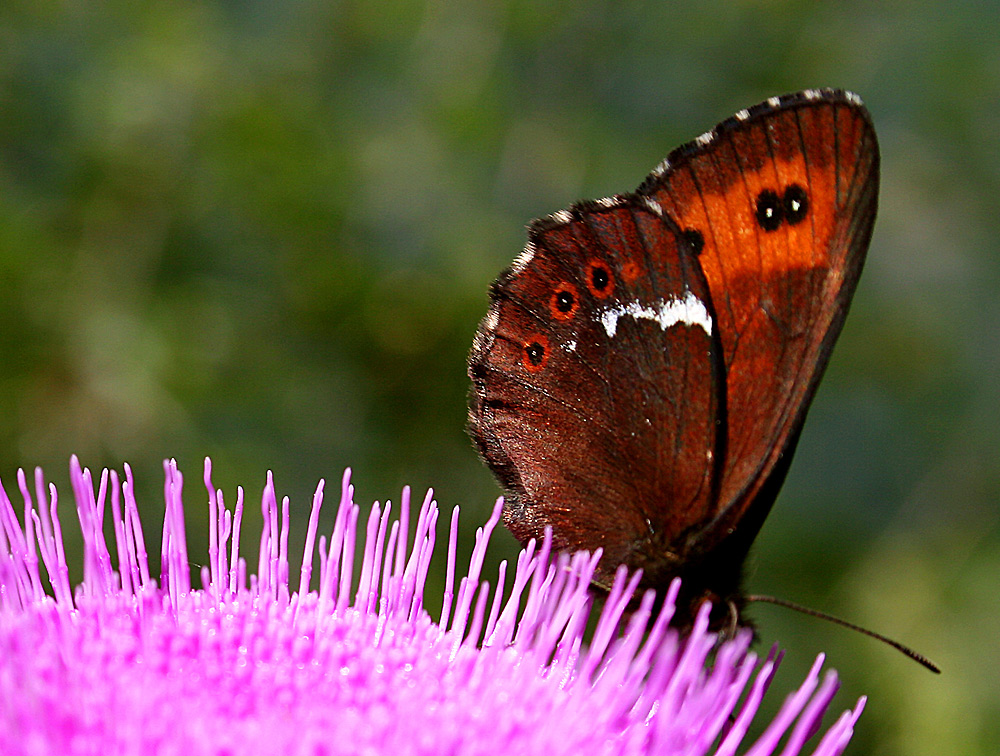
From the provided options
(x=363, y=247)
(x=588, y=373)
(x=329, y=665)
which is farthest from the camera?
(x=363, y=247)

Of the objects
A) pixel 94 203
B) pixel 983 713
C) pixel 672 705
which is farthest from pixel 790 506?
pixel 672 705

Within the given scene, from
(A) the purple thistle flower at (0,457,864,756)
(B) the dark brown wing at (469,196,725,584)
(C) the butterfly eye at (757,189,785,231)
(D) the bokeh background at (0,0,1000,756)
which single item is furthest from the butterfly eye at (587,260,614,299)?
(D) the bokeh background at (0,0,1000,756)

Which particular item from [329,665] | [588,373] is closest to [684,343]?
[588,373]

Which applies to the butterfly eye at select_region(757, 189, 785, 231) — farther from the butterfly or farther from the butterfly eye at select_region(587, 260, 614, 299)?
the butterfly eye at select_region(587, 260, 614, 299)

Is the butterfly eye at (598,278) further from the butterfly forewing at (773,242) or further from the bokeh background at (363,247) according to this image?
the bokeh background at (363,247)

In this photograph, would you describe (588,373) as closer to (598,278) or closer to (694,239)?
(598,278)
